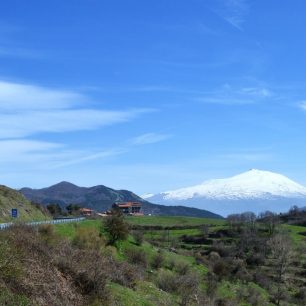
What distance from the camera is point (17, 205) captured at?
8662cm

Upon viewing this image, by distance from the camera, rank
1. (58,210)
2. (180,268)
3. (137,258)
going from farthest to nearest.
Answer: (58,210) → (180,268) → (137,258)

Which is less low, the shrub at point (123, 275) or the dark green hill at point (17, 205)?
the dark green hill at point (17, 205)

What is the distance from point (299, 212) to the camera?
179125mm

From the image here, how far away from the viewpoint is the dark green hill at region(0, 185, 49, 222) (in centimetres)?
7925

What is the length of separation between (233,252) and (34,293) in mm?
78450

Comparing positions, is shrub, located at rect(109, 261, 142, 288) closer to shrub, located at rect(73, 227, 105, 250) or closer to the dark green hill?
shrub, located at rect(73, 227, 105, 250)

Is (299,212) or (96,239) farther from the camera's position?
(299,212)

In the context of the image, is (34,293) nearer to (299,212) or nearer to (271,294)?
(271,294)

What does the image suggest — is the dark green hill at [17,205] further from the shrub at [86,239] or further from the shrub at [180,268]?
the shrub at [86,239]

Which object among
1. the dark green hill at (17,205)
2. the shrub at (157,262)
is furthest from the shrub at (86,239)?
the dark green hill at (17,205)

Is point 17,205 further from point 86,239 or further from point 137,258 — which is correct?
point 86,239

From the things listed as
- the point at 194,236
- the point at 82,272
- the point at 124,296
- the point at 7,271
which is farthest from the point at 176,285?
the point at 194,236

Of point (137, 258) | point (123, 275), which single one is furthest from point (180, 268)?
point (123, 275)

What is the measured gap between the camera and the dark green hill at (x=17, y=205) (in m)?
79.2
